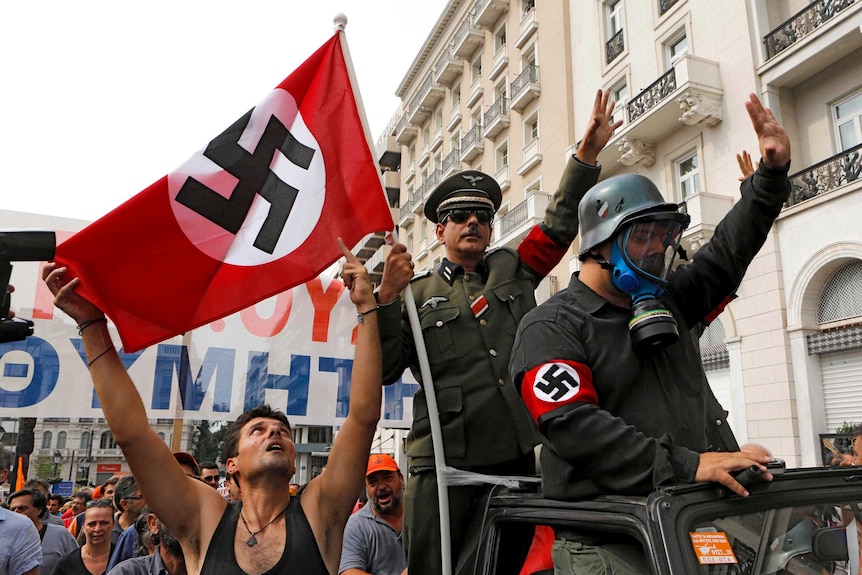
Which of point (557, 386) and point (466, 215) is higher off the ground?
point (466, 215)

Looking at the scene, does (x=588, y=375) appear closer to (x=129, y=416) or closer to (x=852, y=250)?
(x=129, y=416)

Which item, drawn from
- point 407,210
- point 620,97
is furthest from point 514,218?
point 407,210

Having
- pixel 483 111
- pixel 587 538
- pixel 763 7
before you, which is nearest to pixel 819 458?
pixel 763 7

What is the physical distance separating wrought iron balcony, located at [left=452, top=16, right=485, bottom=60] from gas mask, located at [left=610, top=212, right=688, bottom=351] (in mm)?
28031

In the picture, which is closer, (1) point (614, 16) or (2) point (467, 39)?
(1) point (614, 16)

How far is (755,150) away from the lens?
13.9m

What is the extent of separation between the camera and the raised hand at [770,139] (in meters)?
2.61

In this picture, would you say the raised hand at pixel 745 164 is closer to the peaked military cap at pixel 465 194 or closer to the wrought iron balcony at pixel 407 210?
the peaked military cap at pixel 465 194

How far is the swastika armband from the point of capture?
79.6 inches

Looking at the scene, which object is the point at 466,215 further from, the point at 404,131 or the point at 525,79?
the point at 404,131

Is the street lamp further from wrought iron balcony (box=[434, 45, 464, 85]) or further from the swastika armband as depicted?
the swastika armband

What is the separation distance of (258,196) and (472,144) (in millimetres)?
25155

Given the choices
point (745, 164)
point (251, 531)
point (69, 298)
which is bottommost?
point (251, 531)

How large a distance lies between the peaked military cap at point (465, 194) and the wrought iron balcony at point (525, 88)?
20.6m
